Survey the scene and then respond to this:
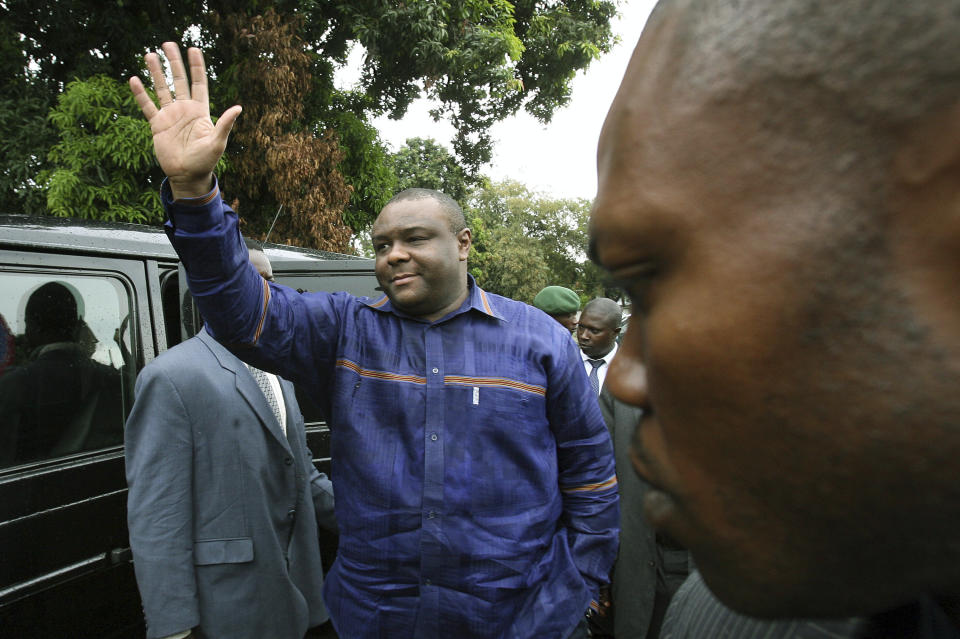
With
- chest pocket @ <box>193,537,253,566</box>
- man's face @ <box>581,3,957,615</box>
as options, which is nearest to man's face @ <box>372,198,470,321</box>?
chest pocket @ <box>193,537,253,566</box>

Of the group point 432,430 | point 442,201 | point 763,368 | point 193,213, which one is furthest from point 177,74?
point 763,368

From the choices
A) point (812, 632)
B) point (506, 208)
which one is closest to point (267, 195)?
point (812, 632)

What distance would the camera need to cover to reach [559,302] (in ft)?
17.1

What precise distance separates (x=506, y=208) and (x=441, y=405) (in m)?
36.0

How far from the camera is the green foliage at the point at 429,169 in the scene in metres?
15.9

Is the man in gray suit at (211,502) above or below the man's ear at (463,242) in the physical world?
below

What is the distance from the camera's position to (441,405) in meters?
1.89

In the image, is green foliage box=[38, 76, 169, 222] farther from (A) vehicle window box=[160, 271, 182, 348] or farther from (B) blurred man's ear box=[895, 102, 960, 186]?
(B) blurred man's ear box=[895, 102, 960, 186]

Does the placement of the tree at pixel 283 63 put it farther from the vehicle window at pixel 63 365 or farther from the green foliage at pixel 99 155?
the vehicle window at pixel 63 365

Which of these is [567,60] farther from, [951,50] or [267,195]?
[951,50]

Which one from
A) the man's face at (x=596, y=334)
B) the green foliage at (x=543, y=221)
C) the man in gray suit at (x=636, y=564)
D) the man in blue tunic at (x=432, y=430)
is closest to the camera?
the man in blue tunic at (x=432, y=430)

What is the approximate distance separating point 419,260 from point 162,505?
124 centimetres

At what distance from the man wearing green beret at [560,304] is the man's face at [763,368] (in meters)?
4.64

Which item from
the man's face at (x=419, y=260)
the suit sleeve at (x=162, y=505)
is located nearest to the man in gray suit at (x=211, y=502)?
the suit sleeve at (x=162, y=505)
